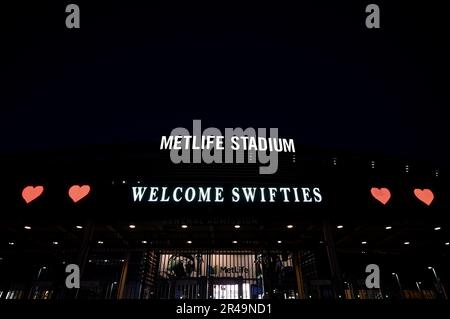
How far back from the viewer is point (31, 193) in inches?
355

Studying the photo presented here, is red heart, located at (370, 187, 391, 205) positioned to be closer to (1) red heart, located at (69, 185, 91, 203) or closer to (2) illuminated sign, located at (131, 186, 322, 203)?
(2) illuminated sign, located at (131, 186, 322, 203)

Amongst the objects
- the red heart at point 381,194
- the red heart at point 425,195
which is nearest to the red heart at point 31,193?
the red heart at point 381,194

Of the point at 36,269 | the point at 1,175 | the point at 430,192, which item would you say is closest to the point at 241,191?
the point at 430,192

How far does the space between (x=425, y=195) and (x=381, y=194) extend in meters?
1.70

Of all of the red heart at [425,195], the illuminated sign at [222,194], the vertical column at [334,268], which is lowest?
the vertical column at [334,268]

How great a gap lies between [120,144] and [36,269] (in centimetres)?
888

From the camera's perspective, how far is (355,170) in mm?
10297

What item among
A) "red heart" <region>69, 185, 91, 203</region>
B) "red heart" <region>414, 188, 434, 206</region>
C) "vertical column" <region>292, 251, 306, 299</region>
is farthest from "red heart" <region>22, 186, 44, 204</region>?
"red heart" <region>414, 188, 434, 206</region>

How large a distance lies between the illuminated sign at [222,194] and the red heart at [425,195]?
141 inches

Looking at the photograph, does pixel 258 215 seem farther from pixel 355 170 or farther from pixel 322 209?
pixel 355 170

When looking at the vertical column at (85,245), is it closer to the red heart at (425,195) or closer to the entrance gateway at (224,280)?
the entrance gateway at (224,280)

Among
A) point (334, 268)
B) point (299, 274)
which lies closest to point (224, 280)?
point (299, 274)

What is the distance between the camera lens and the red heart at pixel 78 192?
8.86 metres

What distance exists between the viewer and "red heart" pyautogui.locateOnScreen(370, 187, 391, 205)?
30.7ft
